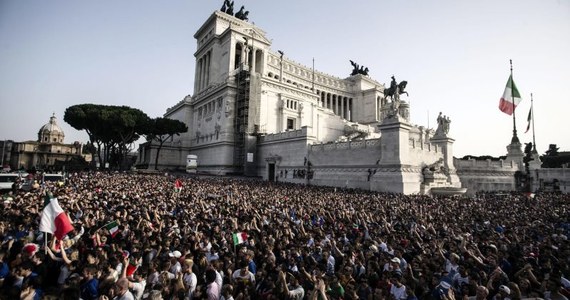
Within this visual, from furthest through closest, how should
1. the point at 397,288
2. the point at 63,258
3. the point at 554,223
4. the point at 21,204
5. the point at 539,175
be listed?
the point at 539,175 → the point at 554,223 → the point at 21,204 → the point at 63,258 → the point at 397,288

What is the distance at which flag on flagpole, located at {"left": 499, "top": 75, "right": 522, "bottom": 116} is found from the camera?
113 feet

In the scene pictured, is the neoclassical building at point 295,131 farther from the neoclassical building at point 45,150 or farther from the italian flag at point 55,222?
the neoclassical building at point 45,150

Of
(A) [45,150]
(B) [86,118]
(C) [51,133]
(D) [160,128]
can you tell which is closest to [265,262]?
(B) [86,118]

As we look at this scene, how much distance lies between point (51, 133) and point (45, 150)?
858 cm

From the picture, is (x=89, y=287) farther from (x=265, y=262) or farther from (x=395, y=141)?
(x=395, y=141)

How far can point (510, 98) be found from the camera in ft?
116

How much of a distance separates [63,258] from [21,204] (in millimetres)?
8409

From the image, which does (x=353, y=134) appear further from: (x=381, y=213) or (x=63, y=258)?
(x=63, y=258)

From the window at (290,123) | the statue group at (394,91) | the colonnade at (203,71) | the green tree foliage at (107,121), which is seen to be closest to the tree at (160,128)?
the green tree foliage at (107,121)

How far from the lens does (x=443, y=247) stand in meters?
8.66

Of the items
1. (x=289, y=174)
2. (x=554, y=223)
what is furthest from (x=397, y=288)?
(x=289, y=174)

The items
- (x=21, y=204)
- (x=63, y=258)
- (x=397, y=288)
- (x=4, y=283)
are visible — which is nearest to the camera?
(x=4, y=283)

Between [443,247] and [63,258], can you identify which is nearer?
[63,258]

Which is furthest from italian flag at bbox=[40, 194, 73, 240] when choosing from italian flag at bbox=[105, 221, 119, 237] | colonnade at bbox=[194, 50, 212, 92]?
colonnade at bbox=[194, 50, 212, 92]
